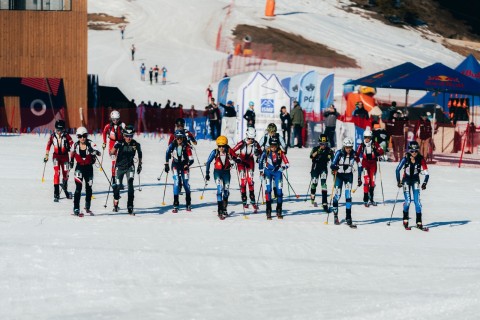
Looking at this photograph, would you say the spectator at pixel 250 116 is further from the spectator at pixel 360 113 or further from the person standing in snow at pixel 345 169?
the person standing in snow at pixel 345 169

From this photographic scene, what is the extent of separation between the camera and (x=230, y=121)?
35.1m

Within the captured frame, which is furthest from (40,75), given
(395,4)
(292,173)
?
(395,4)

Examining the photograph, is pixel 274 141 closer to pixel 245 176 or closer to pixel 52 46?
pixel 245 176

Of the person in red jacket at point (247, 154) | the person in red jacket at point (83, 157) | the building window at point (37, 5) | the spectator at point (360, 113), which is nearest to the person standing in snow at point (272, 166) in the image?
the person in red jacket at point (247, 154)

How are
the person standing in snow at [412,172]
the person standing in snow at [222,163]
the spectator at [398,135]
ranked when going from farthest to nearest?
the spectator at [398,135]
the person standing in snow at [222,163]
the person standing in snow at [412,172]

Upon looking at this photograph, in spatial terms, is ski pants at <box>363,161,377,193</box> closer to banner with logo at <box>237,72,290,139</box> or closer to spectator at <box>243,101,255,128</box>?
spectator at <box>243,101,255,128</box>

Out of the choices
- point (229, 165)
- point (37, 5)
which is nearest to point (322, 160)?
point (229, 165)

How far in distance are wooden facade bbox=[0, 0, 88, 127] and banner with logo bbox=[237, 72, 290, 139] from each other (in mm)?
10082

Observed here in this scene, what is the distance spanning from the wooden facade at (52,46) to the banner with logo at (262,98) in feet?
33.1

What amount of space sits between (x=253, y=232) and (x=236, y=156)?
6.45 ft

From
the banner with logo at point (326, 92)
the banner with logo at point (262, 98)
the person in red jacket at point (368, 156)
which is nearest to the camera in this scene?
the person in red jacket at point (368, 156)

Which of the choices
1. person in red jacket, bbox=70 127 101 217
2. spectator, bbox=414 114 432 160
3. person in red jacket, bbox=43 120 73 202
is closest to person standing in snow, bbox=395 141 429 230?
person in red jacket, bbox=70 127 101 217

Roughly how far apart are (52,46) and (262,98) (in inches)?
461

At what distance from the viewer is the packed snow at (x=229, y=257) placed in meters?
12.7
